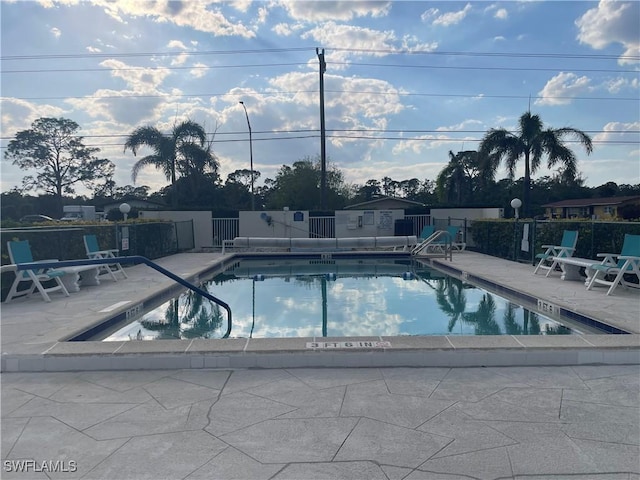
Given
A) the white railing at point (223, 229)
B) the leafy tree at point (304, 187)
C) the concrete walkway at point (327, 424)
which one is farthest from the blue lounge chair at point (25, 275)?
the leafy tree at point (304, 187)

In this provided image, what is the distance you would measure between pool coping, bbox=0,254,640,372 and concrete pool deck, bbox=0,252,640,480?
0.02 meters

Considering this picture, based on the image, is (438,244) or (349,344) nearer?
(349,344)

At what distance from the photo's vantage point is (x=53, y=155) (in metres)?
41.7

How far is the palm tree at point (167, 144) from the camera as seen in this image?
24594 millimetres

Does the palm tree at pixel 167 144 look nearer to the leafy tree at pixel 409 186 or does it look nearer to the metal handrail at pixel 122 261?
the metal handrail at pixel 122 261

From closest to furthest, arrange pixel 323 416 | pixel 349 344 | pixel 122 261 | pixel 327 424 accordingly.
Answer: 1. pixel 327 424
2. pixel 323 416
3. pixel 349 344
4. pixel 122 261

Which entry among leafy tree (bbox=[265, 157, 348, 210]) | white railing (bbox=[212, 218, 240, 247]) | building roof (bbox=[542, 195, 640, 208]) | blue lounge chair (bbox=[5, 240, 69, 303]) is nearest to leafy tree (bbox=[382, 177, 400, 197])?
building roof (bbox=[542, 195, 640, 208])

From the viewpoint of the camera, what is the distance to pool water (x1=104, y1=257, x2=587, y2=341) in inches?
255

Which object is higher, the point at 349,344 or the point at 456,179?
the point at 456,179

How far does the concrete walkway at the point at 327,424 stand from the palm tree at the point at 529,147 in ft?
63.9

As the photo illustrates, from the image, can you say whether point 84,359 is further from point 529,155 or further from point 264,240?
point 529,155

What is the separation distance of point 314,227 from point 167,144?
10.3 meters

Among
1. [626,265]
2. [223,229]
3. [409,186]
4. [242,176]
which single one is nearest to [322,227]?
[223,229]

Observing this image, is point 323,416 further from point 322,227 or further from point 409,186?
point 409,186
